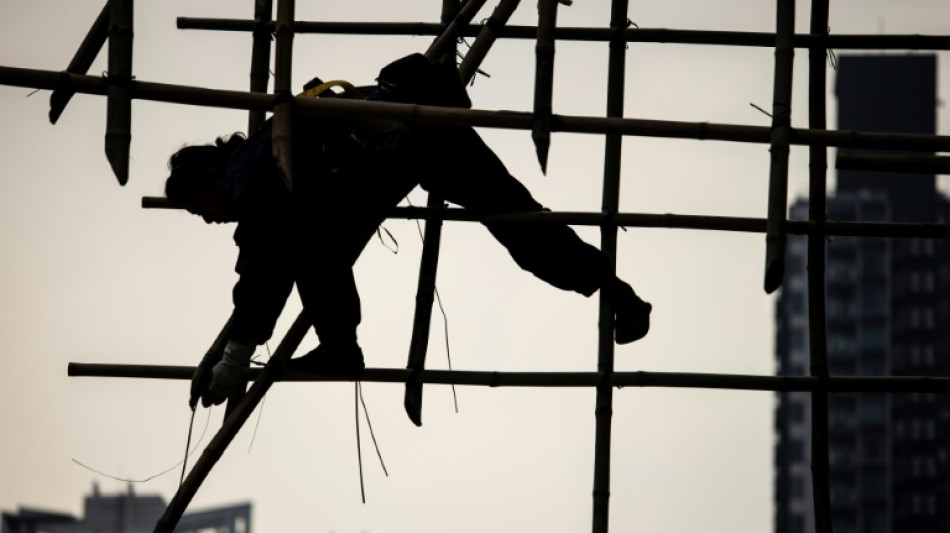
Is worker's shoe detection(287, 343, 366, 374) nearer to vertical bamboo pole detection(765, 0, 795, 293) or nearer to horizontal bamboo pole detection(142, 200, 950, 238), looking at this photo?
horizontal bamboo pole detection(142, 200, 950, 238)

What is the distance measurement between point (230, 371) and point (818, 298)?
113 inches

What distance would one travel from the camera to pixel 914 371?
72.6 metres

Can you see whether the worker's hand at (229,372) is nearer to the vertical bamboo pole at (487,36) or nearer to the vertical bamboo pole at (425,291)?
the vertical bamboo pole at (425,291)

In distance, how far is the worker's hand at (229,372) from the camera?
7332mm

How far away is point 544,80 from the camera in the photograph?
689 cm

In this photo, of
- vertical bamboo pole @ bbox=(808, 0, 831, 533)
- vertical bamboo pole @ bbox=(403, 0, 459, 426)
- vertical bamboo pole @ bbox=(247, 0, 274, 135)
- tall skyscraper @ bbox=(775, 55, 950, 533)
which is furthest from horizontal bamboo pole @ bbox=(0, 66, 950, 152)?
tall skyscraper @ bbox=(775, 55, 950, 533)

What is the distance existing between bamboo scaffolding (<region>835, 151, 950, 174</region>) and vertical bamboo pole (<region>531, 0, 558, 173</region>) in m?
1.56

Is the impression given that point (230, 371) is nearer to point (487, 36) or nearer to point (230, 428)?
point (230, 428)

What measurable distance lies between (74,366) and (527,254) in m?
2.15

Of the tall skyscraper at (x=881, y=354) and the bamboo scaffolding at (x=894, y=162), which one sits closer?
the bamboo scaffolding at (x=894, y=162)

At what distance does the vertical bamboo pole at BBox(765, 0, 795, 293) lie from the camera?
6827 millimetres

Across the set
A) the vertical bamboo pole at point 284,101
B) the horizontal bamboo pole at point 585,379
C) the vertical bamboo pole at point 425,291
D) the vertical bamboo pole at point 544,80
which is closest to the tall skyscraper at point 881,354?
the horizontal bamboo pole at point 585,379

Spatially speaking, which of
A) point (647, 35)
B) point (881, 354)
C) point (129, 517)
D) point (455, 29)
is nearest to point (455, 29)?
point (455, 29)

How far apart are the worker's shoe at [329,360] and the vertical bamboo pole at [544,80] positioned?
4.63 feet
